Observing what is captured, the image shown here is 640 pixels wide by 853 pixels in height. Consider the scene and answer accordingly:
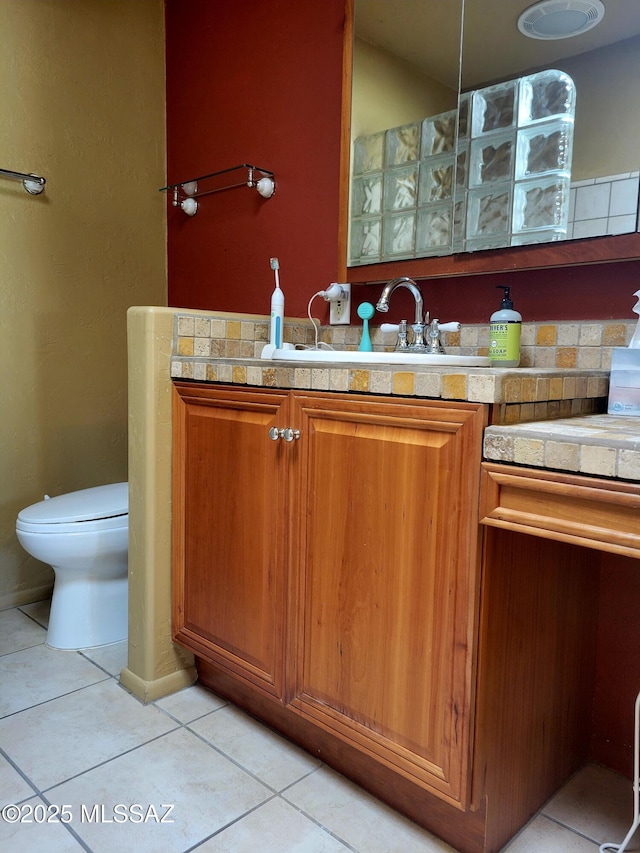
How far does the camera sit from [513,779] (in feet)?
3.76

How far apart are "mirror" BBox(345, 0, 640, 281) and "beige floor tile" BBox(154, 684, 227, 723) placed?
4.00 ft

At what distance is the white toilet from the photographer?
1.78 metres

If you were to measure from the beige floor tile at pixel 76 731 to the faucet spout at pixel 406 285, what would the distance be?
Result: 1.15 meters

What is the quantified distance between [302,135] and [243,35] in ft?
1.66

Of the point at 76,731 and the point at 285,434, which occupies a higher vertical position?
the point at 285,434

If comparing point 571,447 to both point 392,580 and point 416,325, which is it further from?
point 416,325

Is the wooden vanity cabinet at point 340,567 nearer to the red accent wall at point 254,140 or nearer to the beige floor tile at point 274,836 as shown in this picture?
the beige floor tile at point 274,836

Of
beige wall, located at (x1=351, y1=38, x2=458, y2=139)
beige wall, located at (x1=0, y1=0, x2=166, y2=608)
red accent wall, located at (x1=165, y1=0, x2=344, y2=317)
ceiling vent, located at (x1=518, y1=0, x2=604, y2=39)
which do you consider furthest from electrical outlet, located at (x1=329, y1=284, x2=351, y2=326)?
beige wall, located at (x1=0, y1=0, x2=166, y2=608)

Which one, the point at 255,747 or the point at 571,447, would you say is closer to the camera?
the point at 571,447

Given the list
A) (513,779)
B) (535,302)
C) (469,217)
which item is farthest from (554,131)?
(513,779)

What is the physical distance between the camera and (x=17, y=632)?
2.02 meters

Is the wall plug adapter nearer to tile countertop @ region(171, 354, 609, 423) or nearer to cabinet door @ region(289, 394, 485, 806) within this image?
tile countertop @ region(171, 354, 609, 423)

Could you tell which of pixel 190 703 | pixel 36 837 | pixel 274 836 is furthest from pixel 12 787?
pixel 274 836

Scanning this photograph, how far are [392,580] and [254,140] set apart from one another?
1.67 meters
